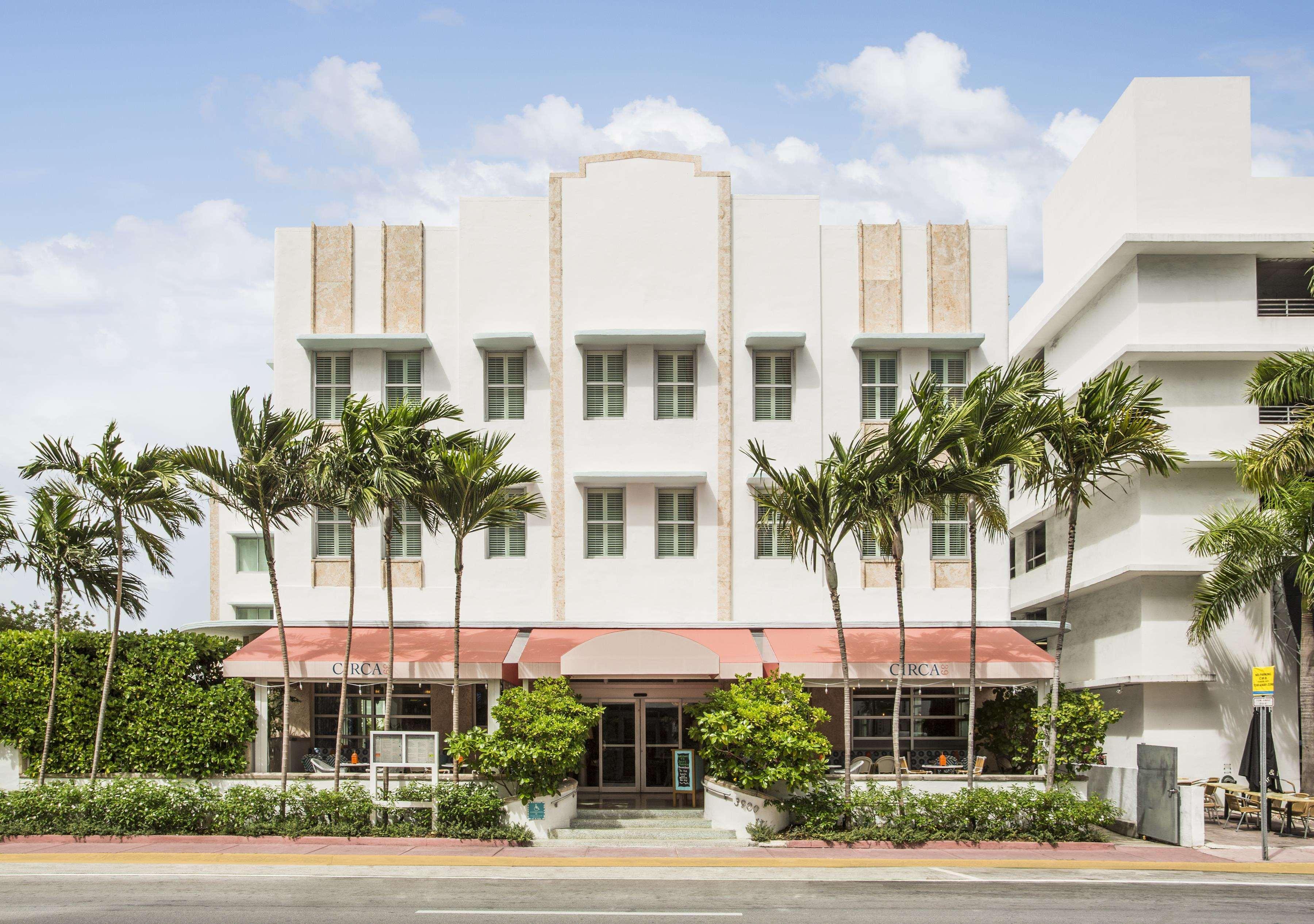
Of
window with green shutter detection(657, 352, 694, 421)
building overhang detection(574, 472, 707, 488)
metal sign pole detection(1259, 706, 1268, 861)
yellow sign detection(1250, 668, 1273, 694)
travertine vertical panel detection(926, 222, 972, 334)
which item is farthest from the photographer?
travertine vertical panel detection(926, 222, 972, 334)

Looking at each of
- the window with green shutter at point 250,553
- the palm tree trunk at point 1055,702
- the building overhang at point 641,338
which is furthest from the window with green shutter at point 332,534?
the palm tree trunk at point 1055,702

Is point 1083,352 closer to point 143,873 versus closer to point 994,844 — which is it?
point 994,844

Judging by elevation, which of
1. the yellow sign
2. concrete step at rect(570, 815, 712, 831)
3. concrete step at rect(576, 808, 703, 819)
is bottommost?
concrete step at rect(570, 815, 712, 831)

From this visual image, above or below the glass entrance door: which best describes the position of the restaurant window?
above

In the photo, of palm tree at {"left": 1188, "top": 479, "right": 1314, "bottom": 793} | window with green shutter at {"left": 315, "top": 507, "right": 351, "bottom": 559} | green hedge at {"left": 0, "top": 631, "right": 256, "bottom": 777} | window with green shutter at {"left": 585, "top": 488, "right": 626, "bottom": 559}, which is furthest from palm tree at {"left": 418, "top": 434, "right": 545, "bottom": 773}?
palm tree at {"left": 1188, "top": 479, "right": 1314, "bottom": 793}

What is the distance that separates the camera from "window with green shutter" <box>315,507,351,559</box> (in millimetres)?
27188

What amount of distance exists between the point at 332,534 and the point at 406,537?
180 cm

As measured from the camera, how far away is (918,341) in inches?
1061

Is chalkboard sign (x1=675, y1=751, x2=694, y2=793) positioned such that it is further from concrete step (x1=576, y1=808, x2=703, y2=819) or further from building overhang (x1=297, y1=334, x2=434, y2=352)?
building overhang (x1=297, y1=334, x2=434, y2=352)

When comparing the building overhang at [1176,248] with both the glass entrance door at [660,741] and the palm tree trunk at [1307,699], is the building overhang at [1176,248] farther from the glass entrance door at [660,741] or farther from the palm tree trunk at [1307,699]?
the glass entrance door at [660,741]

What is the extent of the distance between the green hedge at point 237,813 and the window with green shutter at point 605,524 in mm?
7253

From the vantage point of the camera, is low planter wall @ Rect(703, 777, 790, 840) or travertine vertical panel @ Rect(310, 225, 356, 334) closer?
low planter wall @ Rect(703, 777, 790, 840)

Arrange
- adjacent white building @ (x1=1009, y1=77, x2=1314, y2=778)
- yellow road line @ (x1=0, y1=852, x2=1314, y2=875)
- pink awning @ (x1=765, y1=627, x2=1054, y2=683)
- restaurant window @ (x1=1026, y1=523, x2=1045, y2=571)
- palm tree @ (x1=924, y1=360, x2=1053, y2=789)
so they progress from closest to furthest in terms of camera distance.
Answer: yellow road line @ (x1=0, y1=852, x2=1314, y2=875)
palm tree @ (x1=924, y1=360, x2=1053, y2=789)
pink awning @ (x1=765, y1=627, x2=1054, y2=683)
adjacent white building @ (x1=1009, y1=77, x2=1314, y2=778)
restaurant window @ (x1=1026, y1=523, x2=1045, y2=571)

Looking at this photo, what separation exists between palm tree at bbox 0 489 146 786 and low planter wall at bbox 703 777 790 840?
1301 cm
